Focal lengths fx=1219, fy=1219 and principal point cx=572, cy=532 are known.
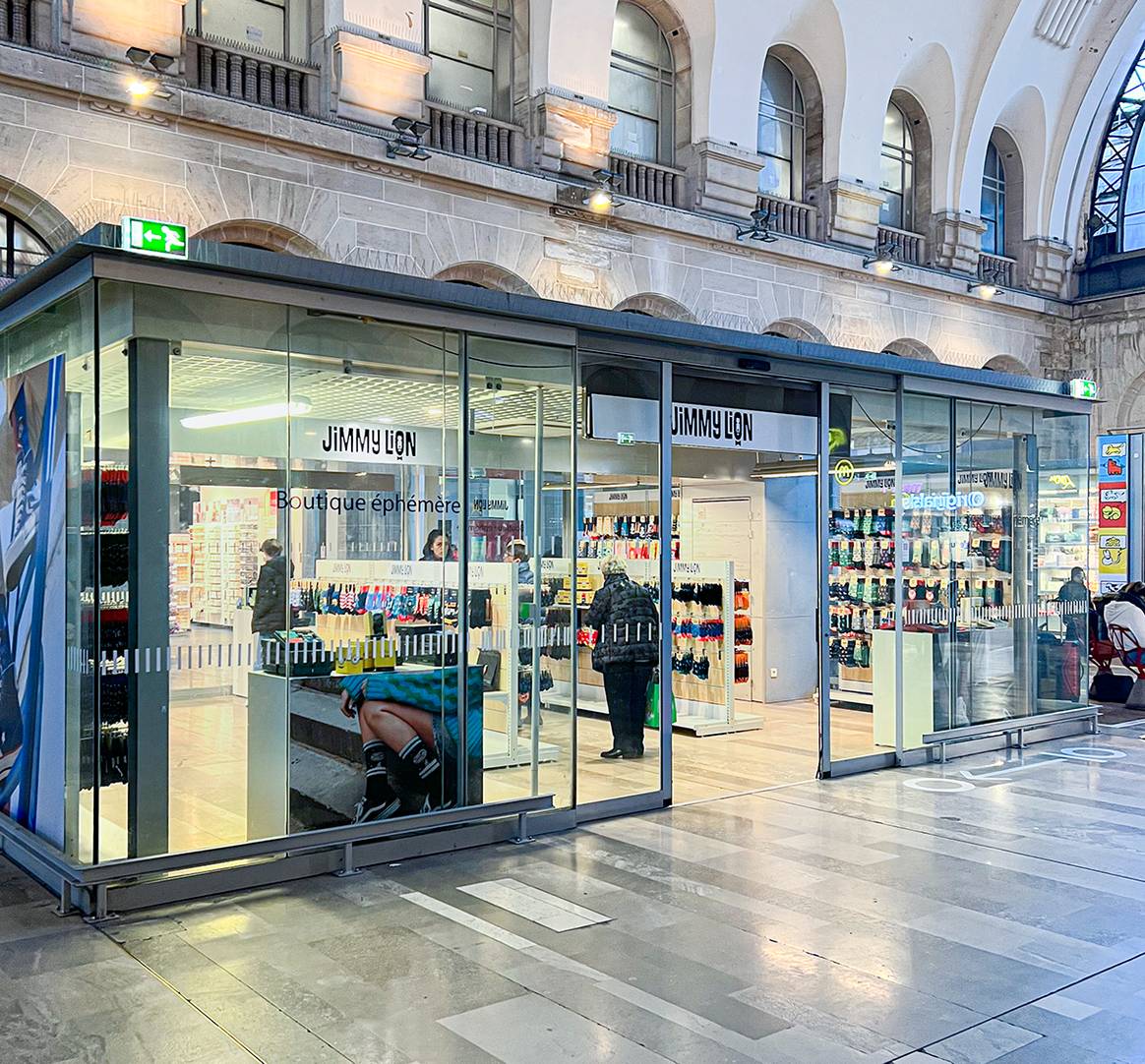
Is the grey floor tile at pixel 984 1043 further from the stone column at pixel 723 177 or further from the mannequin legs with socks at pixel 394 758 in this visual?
the stone column at pixel 723 177

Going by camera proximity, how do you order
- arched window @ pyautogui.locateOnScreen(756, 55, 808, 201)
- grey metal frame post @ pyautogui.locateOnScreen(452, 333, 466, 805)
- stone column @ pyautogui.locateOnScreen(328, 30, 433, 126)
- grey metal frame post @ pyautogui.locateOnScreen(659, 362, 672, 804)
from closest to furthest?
grey metal frame post @ pyautogui.locateOnScreen(452, 333, 466, 805) → grey metal frame post @ pyautogui.locateOnScreen(659, 362, 672, 804) → stone column @ pyautogui.locateOnScreen(328, 30, 433, 126) → arched window @ pyautogui.locateOnScreen(756, 55, 808, 201)

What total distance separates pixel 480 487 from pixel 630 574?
5.86ft

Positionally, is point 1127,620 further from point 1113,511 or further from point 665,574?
point 1113,511

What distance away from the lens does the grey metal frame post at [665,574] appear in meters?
8.70

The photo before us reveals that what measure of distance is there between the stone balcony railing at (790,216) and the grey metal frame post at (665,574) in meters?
10.2

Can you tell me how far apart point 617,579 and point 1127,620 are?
8.19 metres

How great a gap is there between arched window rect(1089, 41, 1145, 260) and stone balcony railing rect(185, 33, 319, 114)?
16329 millimetres

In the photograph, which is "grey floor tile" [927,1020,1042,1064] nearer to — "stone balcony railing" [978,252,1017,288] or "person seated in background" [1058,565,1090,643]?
"person seated in background" [1058,565,1090,643]

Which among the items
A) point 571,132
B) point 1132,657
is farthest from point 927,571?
point 571,132

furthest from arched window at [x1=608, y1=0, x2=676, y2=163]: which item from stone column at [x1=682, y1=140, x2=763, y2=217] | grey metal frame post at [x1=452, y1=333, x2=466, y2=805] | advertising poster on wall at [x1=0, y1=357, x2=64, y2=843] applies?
advertising poster on wall at [x1=0, y1=357, x2=64, y2=843]

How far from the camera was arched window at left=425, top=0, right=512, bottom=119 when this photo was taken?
50.1 ft

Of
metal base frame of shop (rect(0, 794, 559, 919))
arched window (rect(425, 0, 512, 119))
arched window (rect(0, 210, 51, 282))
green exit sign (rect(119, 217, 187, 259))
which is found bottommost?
metal base frame of shop (rect(0, 794, 559, 919))

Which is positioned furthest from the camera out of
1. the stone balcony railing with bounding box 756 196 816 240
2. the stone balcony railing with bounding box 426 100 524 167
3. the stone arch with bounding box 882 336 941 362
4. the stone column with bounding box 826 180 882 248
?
the stone arch with bounding box 882 336 941 362

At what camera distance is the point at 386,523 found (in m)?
7.14
